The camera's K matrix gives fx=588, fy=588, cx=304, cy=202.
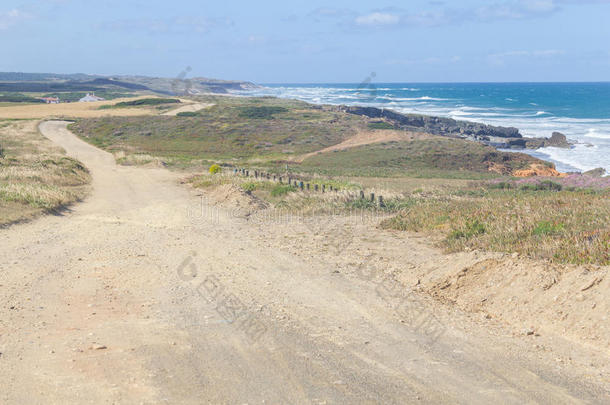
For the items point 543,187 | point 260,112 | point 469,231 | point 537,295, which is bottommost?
point 543,187

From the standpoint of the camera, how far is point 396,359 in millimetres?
6742

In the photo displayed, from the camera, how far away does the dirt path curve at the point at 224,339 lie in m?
5.91

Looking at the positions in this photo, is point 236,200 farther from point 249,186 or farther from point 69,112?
point 69,112

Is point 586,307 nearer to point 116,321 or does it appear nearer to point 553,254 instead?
point 553,254

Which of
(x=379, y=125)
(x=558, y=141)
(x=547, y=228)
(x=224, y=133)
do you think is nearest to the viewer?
(x=547, y=228)

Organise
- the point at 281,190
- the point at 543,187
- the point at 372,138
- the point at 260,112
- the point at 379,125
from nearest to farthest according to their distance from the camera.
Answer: the point at 281,190, the point at 543,187, the point at 372,138, the point at 379,125, the point at 260,112

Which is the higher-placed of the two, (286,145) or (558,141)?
(558,141)

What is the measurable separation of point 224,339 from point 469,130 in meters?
74.1

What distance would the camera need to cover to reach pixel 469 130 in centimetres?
7700

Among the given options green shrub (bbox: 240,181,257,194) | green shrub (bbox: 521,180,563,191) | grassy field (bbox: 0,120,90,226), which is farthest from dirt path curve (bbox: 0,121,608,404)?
green shrub (bbox: 521,180,563,191)

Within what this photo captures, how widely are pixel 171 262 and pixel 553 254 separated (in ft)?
22.4

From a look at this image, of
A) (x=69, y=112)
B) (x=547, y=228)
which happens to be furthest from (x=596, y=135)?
(x=69, y=112)

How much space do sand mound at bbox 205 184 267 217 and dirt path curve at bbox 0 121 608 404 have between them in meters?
5.40

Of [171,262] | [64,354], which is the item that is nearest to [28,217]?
[171,262]
